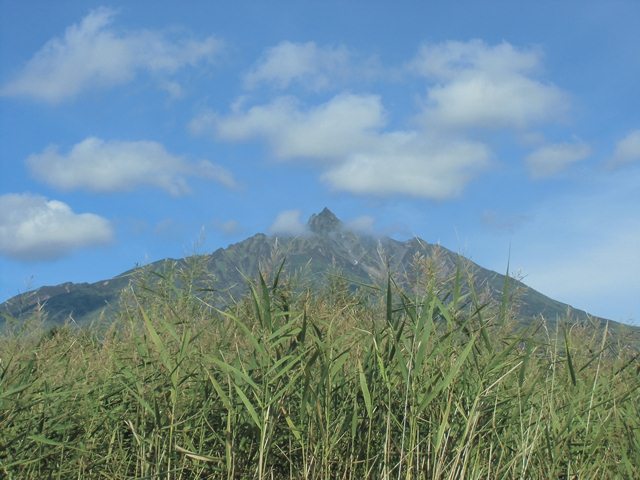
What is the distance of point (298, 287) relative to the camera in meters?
8.25

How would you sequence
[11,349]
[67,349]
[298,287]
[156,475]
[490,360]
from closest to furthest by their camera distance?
[156,475]
[490,360]
[11,349]
[67,349]
[298,287]

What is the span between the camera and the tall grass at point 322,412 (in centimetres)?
350

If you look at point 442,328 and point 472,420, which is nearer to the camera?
point 472,420

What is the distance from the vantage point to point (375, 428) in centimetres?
383

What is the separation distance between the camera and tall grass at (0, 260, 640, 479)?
350cm

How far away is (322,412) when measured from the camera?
3758mm

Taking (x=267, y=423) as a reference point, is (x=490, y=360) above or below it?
above

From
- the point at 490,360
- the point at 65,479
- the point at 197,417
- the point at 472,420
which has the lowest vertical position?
the point at 65,479

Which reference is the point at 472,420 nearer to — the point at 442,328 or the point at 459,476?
the point at 459,476

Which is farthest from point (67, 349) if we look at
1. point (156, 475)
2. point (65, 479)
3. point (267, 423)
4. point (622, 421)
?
point (622, 421)

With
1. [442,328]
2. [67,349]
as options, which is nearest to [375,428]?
[442,328]

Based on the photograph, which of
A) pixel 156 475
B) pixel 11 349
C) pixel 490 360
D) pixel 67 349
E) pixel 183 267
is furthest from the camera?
pixel 183 267

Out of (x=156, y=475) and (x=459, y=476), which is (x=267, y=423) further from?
(x=459, y=476)

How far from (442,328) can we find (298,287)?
12.9 ft
